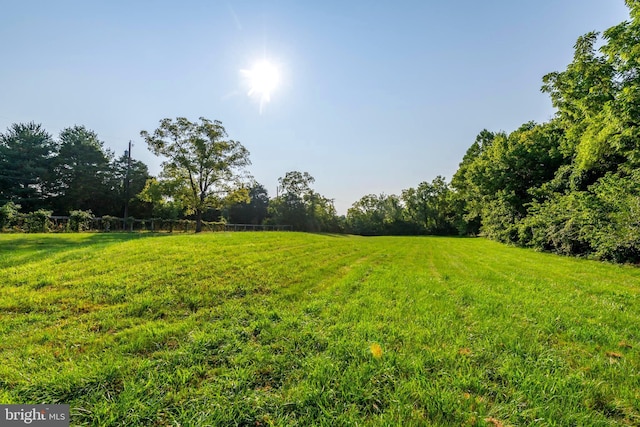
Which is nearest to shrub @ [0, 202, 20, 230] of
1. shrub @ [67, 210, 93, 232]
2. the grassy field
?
shrub @ [67, 210, 93, 232]

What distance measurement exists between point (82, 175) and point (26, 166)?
4.91 metres

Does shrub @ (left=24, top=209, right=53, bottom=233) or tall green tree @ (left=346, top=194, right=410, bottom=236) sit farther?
tall green tree @ (left=346, top=194, right=410, bottom=236)

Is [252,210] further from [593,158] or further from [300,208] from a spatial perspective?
[593,158]

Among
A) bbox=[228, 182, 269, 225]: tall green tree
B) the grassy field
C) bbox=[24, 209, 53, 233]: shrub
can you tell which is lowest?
the grassy field

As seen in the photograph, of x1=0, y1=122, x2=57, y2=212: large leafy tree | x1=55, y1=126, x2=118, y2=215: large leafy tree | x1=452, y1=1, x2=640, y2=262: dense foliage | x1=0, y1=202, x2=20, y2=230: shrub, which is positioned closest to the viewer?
x1=452, y1=1, x2=640, y2=262: dense foliage

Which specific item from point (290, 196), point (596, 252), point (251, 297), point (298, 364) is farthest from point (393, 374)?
point (290, 196)

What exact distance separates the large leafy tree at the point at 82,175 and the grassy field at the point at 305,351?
36.9m

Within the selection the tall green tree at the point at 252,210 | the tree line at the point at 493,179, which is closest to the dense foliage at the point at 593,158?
the tree line at the point at 493,179

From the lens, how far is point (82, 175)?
114ft

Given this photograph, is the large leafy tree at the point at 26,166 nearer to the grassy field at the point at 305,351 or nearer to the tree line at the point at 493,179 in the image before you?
the tree line at the point at 493,179

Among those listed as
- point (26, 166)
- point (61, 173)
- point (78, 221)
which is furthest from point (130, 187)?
point (78, 221)

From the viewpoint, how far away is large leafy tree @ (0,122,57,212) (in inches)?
1201

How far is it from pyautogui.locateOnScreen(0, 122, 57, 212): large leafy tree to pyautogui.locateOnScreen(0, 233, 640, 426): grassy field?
121ft

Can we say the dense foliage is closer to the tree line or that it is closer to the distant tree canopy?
the tree line
